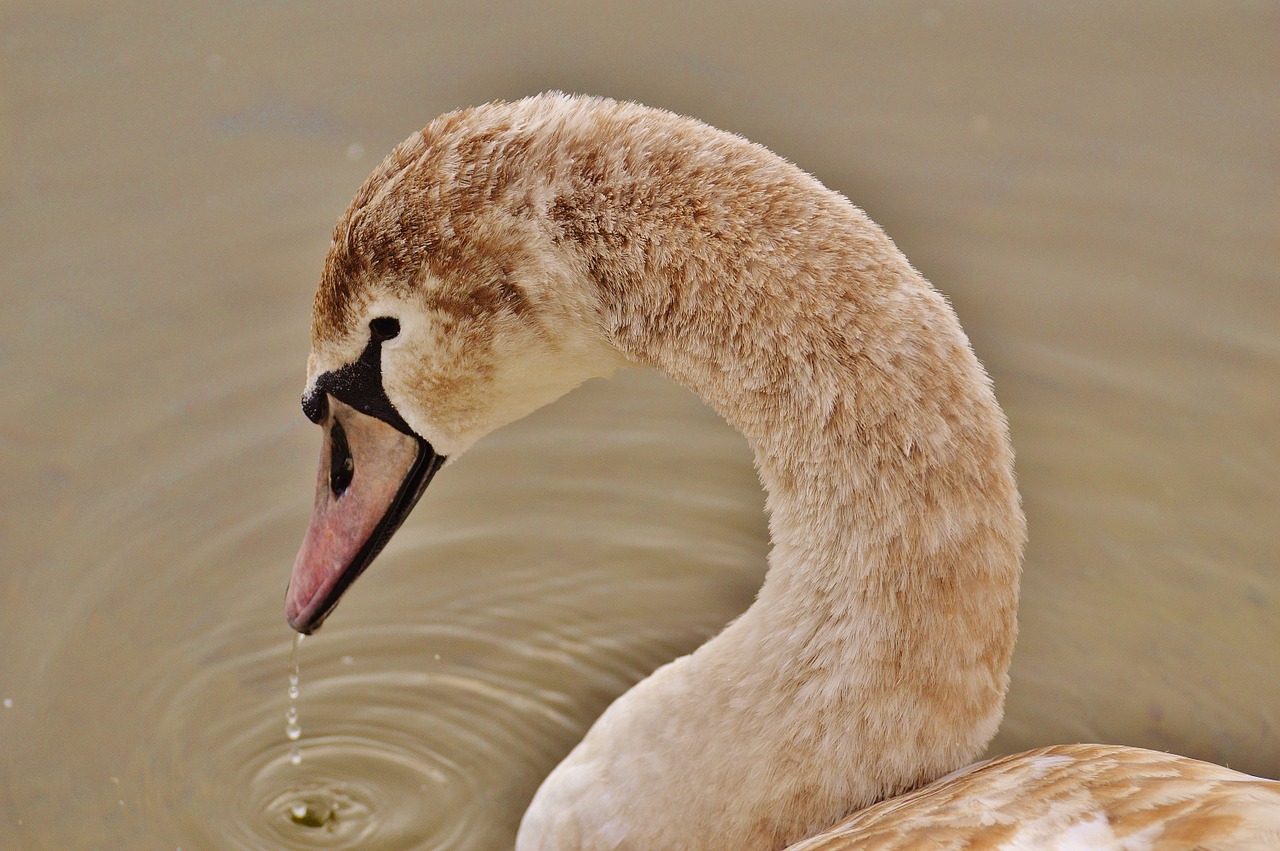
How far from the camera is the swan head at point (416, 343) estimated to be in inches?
126

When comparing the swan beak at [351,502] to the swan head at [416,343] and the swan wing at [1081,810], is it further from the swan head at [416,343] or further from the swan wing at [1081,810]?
the swan wing at [1081,810]

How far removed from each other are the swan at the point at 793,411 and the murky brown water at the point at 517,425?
145cm

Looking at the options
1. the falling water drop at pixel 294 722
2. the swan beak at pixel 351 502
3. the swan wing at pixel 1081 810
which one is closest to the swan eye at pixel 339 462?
the swan beak at pixel 351 502

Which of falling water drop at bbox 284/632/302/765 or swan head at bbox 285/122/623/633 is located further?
falling water drop at bbox 284/632/302/765

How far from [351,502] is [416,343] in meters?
0.58

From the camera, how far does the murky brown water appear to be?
4.69m

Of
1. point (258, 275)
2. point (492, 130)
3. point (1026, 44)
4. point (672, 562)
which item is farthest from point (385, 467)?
point (1026, 44)

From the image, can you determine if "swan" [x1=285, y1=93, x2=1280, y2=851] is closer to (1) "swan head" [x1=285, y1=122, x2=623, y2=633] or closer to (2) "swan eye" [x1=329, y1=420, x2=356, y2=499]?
(1) "swan head" [x1=285, y1=122, x2=623, y2=633]

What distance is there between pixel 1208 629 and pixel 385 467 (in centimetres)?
285

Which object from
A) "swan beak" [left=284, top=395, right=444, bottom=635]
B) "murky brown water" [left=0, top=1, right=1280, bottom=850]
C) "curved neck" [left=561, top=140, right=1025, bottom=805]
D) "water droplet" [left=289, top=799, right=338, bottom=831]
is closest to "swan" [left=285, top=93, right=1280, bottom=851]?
"curved neck" [left=561, top=140, right=1025, bottom=805]

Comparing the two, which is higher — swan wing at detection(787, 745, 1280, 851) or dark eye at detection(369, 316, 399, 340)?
dark eye at detection(369, 316, 399, 340)

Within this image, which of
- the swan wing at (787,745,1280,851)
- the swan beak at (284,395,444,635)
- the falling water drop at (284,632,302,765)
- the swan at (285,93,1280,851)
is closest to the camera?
the swan wing at (787,745,1280,851)

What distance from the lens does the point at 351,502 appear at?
382cm

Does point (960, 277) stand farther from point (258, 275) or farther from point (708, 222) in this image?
point (708, 222)
